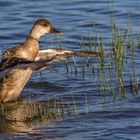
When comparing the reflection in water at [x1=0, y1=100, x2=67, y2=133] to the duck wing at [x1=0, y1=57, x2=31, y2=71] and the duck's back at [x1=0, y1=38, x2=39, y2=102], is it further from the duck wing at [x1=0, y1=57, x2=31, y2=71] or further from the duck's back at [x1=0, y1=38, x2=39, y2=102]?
the duck wing at [x1=0, y1=57, x2=31, y2=71]

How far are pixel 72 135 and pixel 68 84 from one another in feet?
9.29

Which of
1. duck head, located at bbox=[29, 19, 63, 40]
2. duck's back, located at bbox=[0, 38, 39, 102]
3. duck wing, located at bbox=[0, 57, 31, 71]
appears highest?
duck head, located at bbox=[29, 19, 63, 40]

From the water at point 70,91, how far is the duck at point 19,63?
0.24 metres

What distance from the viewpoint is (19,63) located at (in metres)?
9.89

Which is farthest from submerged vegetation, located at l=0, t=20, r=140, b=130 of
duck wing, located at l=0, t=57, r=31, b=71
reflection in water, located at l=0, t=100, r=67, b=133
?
duck wing, located at l=0, t=57, r=31, b=71

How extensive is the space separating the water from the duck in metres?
0.24

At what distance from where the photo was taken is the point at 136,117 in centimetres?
942

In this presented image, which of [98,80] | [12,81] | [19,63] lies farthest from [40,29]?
[19,63]

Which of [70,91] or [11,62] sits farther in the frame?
[70,91]

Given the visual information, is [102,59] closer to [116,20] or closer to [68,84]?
[68,84]

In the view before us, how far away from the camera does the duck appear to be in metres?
9.88

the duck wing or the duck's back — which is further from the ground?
the duck wing

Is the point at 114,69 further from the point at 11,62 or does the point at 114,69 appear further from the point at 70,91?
the point at 11,62

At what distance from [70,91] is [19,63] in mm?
1393
